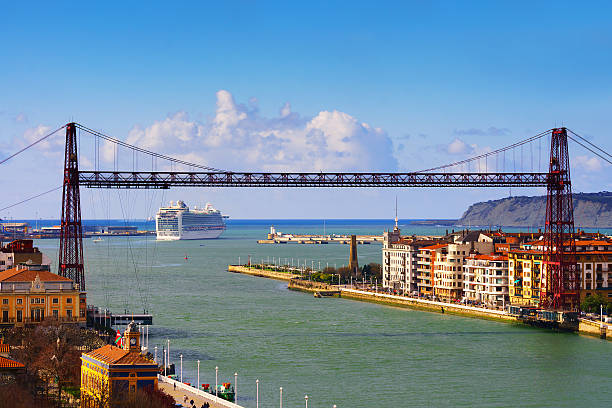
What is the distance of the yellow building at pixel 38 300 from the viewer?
41.5m

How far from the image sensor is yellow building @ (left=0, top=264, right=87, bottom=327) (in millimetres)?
41500

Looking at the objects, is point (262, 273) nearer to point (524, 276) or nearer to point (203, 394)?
point (524, 276)

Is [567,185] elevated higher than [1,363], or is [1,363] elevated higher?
[567,185]

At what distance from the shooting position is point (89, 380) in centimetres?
2830

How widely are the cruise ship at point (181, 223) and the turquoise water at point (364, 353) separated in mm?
121280

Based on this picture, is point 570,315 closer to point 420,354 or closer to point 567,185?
point 567,185

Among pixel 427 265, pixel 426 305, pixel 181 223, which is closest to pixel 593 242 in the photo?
pixel 426 305

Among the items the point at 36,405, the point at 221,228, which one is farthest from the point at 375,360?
the point at 221,228

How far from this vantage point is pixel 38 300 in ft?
137

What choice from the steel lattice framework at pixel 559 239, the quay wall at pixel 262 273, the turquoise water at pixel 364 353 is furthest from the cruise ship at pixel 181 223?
the steel lattice framework at pixel 559 239

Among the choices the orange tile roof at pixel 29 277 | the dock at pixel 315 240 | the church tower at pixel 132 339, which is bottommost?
the church tower at pixel 132 339

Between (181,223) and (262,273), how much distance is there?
99747mm

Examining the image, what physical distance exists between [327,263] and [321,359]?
6577 centimetres

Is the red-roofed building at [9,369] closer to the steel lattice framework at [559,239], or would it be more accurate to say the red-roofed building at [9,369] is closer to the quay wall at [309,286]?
the steel lattice framework at [559,239]
